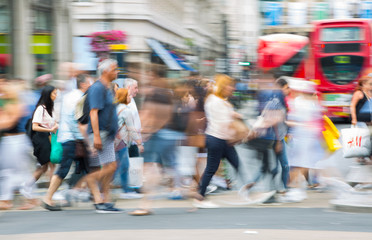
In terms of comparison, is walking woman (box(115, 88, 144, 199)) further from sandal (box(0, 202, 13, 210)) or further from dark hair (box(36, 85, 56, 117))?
sandal (box(0, 202, 13, 210))

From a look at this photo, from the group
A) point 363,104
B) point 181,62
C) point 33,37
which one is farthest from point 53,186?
point 181,62

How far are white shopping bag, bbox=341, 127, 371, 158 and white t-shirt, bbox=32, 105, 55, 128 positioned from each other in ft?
12.3

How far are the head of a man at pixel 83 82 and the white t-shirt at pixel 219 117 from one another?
1.47m

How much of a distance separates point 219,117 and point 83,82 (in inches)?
66.2

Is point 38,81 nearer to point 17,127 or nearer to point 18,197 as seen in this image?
point 18,197

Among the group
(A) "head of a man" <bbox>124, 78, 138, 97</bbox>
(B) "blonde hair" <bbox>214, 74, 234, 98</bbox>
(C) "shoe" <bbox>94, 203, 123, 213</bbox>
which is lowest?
(C) "shoe" <bbox>94, 203, 123, 213</bbox>

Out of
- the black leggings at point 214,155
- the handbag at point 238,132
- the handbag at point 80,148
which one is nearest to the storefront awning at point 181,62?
the handbag at point 238,132

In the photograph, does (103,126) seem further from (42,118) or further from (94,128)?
(42,118)

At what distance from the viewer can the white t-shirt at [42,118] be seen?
9266mm

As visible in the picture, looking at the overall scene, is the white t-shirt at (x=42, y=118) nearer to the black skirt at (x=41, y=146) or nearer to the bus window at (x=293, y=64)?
the black skirt at (x=41, y=146)

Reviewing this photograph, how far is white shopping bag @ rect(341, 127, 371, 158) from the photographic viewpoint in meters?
9.40

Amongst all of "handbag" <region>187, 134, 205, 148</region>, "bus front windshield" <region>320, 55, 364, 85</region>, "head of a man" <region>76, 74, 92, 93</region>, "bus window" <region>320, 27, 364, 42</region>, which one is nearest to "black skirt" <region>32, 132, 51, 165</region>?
"head of a man" <region>76, 74, 92, 93</region>

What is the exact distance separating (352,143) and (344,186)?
1.25m

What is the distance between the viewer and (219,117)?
8.52 meters
